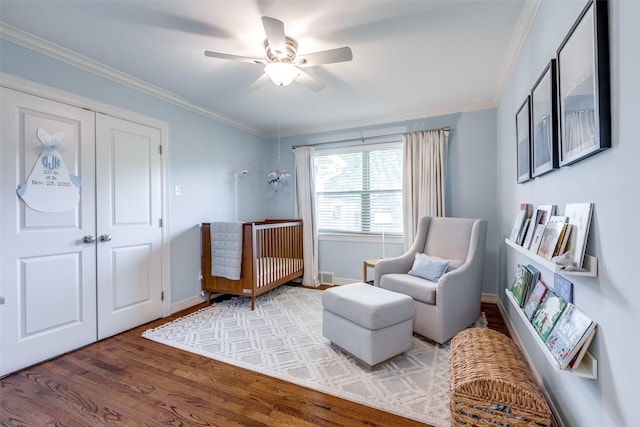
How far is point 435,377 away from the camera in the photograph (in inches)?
76.4

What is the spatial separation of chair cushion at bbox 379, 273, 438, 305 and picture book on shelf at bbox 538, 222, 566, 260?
1.16 metres

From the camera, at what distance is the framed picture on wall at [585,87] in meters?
0.96

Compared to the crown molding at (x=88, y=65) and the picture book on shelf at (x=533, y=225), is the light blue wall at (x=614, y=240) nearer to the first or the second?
the picture book on shelf at (x=533, y=225)

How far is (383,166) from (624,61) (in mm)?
3165

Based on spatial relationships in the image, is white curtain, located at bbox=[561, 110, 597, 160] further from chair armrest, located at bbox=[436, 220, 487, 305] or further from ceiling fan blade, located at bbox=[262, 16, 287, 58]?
ceiling fan blade, located at bbox=[262, 16, 287, 58]

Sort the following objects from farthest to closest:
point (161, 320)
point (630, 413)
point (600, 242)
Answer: point (161, 320), point (600, 242), point (630, 413)

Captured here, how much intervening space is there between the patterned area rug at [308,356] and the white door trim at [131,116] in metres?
0.54

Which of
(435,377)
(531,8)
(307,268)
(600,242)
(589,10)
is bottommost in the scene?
(435,377)

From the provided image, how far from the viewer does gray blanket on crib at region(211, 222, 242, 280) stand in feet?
10.6

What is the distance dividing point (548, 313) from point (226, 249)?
2.92 m

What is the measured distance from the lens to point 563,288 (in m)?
1.31

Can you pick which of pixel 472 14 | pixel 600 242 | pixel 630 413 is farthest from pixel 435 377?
pixel 472 14

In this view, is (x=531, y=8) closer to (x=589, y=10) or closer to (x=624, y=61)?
(x=589, y=10)

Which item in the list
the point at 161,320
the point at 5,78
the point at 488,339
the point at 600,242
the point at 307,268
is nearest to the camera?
the point at 600,242
